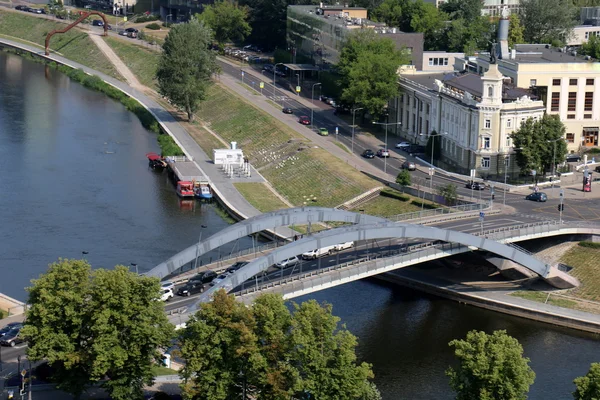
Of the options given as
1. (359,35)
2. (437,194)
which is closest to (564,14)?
(359,35)

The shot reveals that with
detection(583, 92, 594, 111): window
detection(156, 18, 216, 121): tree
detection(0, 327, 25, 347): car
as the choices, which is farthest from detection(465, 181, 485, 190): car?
detection(156, 18, 216, 121): tree

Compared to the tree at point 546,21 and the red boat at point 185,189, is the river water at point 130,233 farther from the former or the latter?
the tree at point 546,21

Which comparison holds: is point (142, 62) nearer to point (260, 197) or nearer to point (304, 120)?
point (304, 120)

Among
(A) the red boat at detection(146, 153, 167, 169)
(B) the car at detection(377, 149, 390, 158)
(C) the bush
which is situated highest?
(B) the car at detection(377, 149, 390, 158)

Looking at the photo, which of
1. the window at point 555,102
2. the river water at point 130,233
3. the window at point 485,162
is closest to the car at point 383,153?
the window at point 485,162

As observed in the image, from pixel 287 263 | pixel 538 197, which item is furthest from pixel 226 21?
pixel 287 263

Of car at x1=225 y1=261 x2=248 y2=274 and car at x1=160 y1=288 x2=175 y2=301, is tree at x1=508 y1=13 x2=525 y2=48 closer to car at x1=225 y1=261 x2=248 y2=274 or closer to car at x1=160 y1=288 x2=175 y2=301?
car at x1=225 y1=261 x2=248 y2=274
